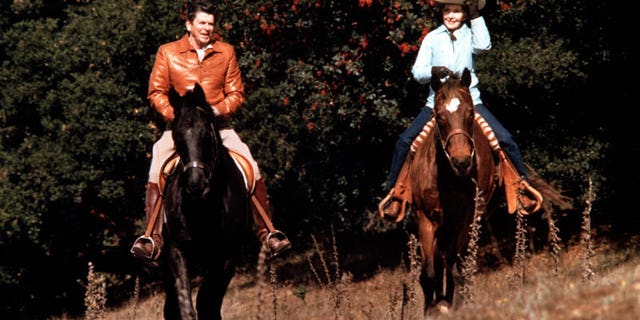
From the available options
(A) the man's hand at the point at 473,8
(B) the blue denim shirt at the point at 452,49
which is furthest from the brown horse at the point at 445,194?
(A) the man's hand at the point at 473,8

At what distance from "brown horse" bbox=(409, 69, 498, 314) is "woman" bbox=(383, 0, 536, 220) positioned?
1.12 feet

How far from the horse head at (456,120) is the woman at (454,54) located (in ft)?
2.30

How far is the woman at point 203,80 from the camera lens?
9.53m

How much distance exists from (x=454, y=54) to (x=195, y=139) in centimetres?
345

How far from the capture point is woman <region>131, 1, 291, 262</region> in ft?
31.3

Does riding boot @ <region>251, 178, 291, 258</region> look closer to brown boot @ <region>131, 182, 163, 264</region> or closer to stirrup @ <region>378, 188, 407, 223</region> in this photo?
brown boot @ <region>131, 182, 163, 264</region>

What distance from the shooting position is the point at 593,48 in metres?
19.5

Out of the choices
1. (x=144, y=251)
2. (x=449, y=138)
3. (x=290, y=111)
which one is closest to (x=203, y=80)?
(x=144, y=251)

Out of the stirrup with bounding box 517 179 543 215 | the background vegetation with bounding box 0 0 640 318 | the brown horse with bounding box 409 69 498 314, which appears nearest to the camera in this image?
the brown horse with bounding box 409 69 498 314

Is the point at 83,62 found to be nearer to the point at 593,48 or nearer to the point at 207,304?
the point at 593,48

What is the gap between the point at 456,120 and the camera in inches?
359

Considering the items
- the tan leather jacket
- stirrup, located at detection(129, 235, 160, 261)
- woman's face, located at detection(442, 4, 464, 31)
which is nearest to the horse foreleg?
stirrup, located at detection(129, 235, 160, 261)

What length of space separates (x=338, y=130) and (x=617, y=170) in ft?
19.6

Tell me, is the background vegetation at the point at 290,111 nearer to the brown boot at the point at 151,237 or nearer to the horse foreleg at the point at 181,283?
the brown boot at the point at 151,237
